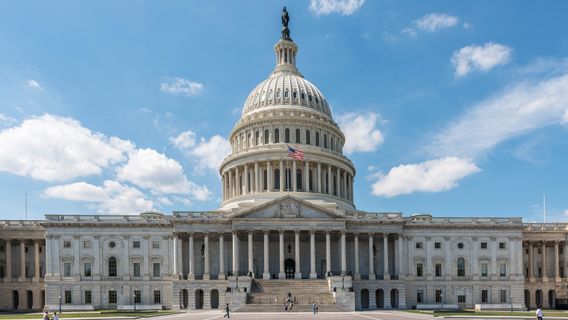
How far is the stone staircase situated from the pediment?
428 inches

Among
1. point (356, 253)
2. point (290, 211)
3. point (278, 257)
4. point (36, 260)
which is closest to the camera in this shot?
point (290, 211)

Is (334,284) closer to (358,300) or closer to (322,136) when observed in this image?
(358,300)

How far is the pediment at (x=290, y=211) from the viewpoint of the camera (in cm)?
8875

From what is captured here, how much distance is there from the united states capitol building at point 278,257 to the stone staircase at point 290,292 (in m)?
0.48

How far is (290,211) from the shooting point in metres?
89.1

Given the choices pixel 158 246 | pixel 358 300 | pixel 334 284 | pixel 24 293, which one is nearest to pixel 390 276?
pixel 358 300

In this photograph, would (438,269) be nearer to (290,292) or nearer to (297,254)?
(297,254)

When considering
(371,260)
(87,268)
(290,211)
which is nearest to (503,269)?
(371,260)

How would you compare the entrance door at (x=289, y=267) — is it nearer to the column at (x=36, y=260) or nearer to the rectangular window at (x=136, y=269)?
the rectangular window at (x=136, y=269)

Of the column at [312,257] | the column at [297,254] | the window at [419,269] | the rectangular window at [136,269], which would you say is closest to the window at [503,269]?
the window at [419,269]

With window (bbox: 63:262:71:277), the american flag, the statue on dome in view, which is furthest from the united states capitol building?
the statue on dome

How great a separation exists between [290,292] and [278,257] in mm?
15169

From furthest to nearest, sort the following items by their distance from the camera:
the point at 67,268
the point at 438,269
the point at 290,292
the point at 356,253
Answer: the point at 438,269
the point at 67,268
the point at 356,253
the point at 290,292

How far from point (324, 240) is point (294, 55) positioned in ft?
168
